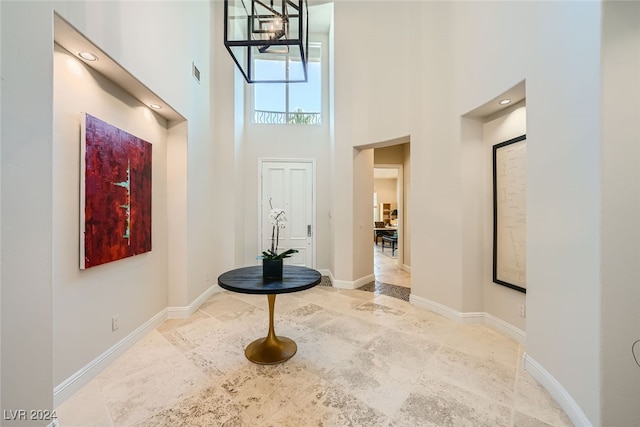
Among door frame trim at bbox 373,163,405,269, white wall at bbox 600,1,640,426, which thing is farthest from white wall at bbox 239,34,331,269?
white wall at bbox 600,1,640,426

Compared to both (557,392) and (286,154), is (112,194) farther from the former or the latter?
(557,392)

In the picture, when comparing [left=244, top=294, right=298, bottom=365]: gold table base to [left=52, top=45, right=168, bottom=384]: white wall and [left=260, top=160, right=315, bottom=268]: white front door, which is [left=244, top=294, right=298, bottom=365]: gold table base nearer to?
[left=52, top=45, right=168, bottom=384]: white wall

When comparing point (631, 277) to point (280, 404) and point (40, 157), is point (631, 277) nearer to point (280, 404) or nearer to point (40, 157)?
point (280, 404)

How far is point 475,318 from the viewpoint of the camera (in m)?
3.07

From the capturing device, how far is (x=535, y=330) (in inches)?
81.0

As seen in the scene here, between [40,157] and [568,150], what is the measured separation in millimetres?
3275

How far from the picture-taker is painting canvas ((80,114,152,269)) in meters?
2.00

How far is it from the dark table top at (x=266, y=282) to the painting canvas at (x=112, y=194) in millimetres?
985

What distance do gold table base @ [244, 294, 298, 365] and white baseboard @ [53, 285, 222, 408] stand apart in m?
1.17

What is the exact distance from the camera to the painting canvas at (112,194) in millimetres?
1998

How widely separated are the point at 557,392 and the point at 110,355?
358 cm

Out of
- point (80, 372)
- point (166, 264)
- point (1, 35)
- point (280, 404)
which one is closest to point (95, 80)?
point (1, 35)

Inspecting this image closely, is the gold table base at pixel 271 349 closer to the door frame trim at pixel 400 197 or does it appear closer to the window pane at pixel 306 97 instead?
the door frame trim at pixel 400 197

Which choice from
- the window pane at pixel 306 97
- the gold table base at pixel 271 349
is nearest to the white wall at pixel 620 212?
the gold table base at pixel 271 349
